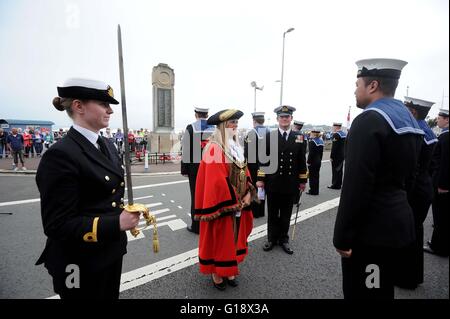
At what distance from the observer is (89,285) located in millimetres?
1701

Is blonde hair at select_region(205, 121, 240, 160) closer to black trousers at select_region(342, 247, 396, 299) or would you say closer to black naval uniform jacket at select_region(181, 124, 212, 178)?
black naval uniform jacket at select_region(181, 124, 212, 178)

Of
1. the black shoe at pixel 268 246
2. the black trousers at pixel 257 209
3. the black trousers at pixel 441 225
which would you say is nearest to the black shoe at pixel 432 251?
the black trousers at pixel 441 225

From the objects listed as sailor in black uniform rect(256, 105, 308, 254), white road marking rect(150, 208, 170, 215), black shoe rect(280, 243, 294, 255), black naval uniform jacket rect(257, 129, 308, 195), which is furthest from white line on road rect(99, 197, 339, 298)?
white road marking rect(150, 208, 170, 215)

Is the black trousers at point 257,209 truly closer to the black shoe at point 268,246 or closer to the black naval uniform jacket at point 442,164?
the black shoe at point 268,246

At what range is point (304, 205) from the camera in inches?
258

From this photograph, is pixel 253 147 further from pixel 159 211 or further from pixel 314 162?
pixel 314 162

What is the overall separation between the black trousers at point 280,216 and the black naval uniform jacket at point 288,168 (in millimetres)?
128

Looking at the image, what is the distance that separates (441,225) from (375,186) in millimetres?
3233

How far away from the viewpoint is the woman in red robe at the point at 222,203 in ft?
9.23

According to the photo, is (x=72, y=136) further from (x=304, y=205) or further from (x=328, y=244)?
(x=304, y=205)

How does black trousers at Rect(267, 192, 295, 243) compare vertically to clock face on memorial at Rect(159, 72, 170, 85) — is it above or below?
below

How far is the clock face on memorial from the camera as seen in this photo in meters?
15.3

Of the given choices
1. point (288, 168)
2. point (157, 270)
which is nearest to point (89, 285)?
point (157, 270)

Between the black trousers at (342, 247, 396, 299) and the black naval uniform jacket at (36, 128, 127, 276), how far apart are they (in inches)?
70.3
